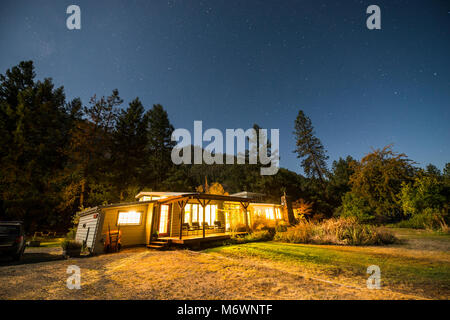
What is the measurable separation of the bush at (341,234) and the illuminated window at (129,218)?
9033mm

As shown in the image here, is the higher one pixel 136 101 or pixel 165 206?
pixel 136 101

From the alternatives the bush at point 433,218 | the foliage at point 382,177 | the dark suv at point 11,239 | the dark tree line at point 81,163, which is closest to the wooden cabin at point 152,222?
the dark suv at point 11,239

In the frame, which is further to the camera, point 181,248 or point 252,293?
point 181,248

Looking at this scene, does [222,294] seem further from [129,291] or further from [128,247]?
[128,247]

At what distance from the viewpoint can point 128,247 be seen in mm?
10711

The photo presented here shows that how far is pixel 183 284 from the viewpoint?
4.10 metres

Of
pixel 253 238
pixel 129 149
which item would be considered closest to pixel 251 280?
pixel 253 238

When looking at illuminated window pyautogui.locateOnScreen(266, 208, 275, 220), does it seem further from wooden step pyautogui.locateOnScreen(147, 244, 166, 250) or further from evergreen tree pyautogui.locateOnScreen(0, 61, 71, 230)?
evergreen tree pyautogui.locateOnScreen(0, 61, 71, 230)
